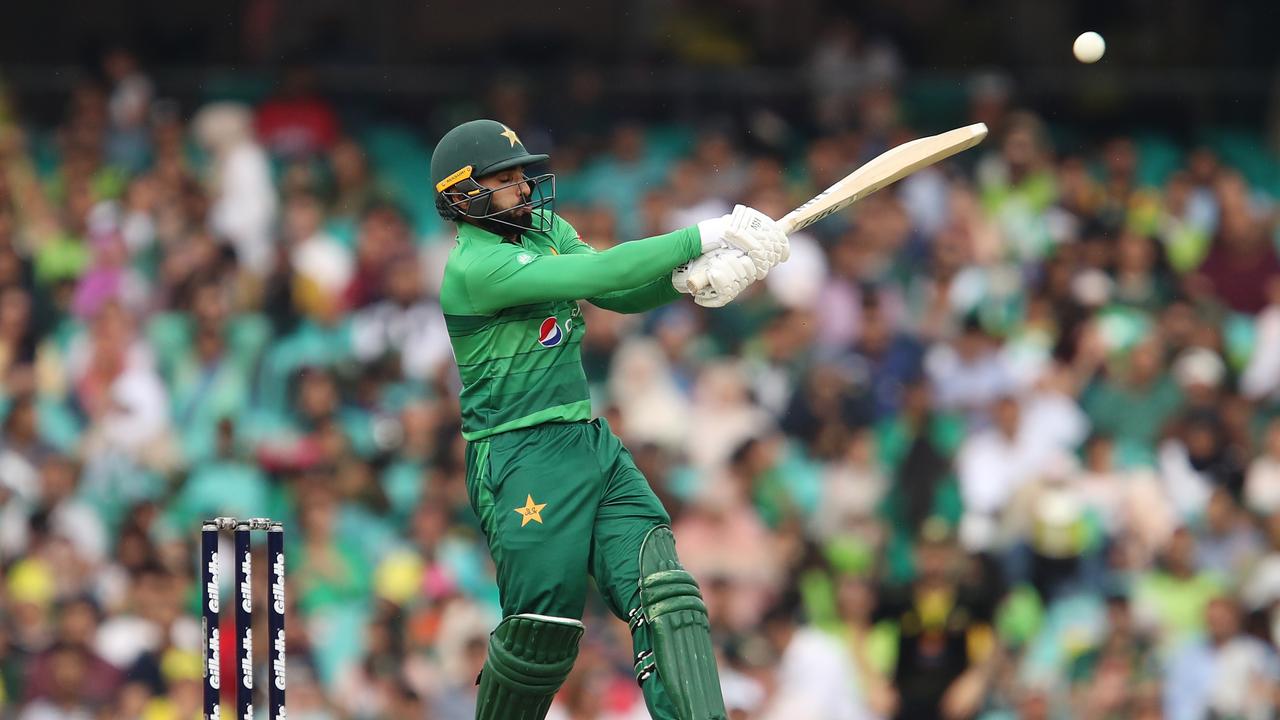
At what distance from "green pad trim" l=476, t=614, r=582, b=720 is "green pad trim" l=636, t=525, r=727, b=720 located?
0.33 meters

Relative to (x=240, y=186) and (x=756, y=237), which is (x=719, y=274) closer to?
(x=756, y=237)

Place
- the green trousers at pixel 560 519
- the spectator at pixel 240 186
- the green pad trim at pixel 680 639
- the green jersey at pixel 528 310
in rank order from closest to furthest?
the green pad trim at pixel 680 639
the green jersey at pixel 528 310
the green trousers at pixel 560 519
the spectator at pixel 240 186

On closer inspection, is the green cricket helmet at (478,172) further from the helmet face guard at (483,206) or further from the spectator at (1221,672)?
the spectator at (1221,672)

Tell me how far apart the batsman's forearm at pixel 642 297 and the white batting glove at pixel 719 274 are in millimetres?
348

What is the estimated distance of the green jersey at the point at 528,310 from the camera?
7000 millimetres

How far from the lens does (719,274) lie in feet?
23.2

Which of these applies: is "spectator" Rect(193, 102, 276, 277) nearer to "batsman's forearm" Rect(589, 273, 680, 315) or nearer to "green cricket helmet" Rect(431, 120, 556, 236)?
"batsman's forearm" Rect(589, 273, 680, 315)

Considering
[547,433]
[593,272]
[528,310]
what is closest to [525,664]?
[547,433]

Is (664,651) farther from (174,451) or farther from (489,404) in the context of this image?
(174,451)

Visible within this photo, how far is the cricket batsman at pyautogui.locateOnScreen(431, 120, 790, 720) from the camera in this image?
23.0 ft

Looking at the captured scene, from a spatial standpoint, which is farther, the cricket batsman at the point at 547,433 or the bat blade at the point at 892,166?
the bat blade at the point at 892,166

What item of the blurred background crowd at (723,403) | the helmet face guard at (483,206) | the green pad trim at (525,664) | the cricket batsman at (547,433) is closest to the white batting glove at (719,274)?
the cricket batsman at (547,433)

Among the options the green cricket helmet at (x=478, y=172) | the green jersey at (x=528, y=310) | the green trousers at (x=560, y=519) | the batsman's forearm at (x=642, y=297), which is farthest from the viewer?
the batsman's forearm at (x=642, y=297)

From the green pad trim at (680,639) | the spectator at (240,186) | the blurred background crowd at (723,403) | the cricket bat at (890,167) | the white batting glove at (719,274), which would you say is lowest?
the green pad trim at (680,639)
